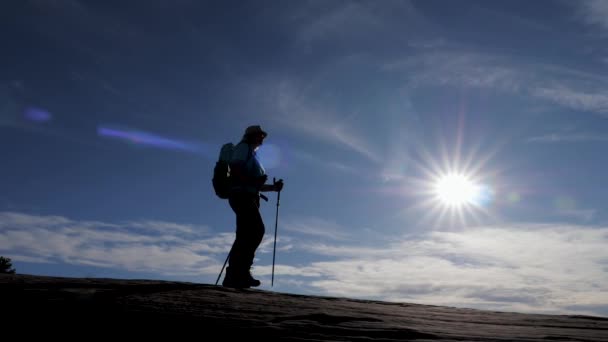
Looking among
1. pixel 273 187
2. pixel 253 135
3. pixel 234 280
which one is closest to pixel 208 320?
pixel 234 280

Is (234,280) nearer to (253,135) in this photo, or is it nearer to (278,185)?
(278,185)

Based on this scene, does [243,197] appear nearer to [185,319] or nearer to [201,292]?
[201,292]

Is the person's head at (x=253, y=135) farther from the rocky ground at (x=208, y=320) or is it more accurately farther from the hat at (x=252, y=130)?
the rocky ground at (x=208, y=320)

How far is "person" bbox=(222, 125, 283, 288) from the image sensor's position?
8070 millimetres

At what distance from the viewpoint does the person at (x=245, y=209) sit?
807cm

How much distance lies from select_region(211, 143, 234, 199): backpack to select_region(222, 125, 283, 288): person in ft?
0.24

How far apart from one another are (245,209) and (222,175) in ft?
2.23

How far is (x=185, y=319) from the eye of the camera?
377 centimetres

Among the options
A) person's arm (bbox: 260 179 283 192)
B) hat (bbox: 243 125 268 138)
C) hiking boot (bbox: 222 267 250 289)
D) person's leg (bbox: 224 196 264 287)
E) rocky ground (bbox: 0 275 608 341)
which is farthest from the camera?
person's arm (bbox: 260 179 283 192)

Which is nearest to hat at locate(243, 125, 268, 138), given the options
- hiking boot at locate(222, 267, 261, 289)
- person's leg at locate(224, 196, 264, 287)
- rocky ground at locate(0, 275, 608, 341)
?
person's leg at locate(224, 196, 264, 287)

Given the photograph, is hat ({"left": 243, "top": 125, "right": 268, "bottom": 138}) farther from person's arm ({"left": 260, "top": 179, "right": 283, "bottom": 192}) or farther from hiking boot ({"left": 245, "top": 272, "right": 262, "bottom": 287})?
hiking boot ({"left": 245, "top": 272, "right": 262, "bottom": 287})

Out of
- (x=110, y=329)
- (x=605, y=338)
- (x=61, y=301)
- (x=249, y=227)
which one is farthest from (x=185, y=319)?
(x=249, y=227)

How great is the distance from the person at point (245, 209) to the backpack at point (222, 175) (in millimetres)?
73

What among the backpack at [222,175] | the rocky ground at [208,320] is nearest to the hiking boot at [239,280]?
the backpack at [222,175]
